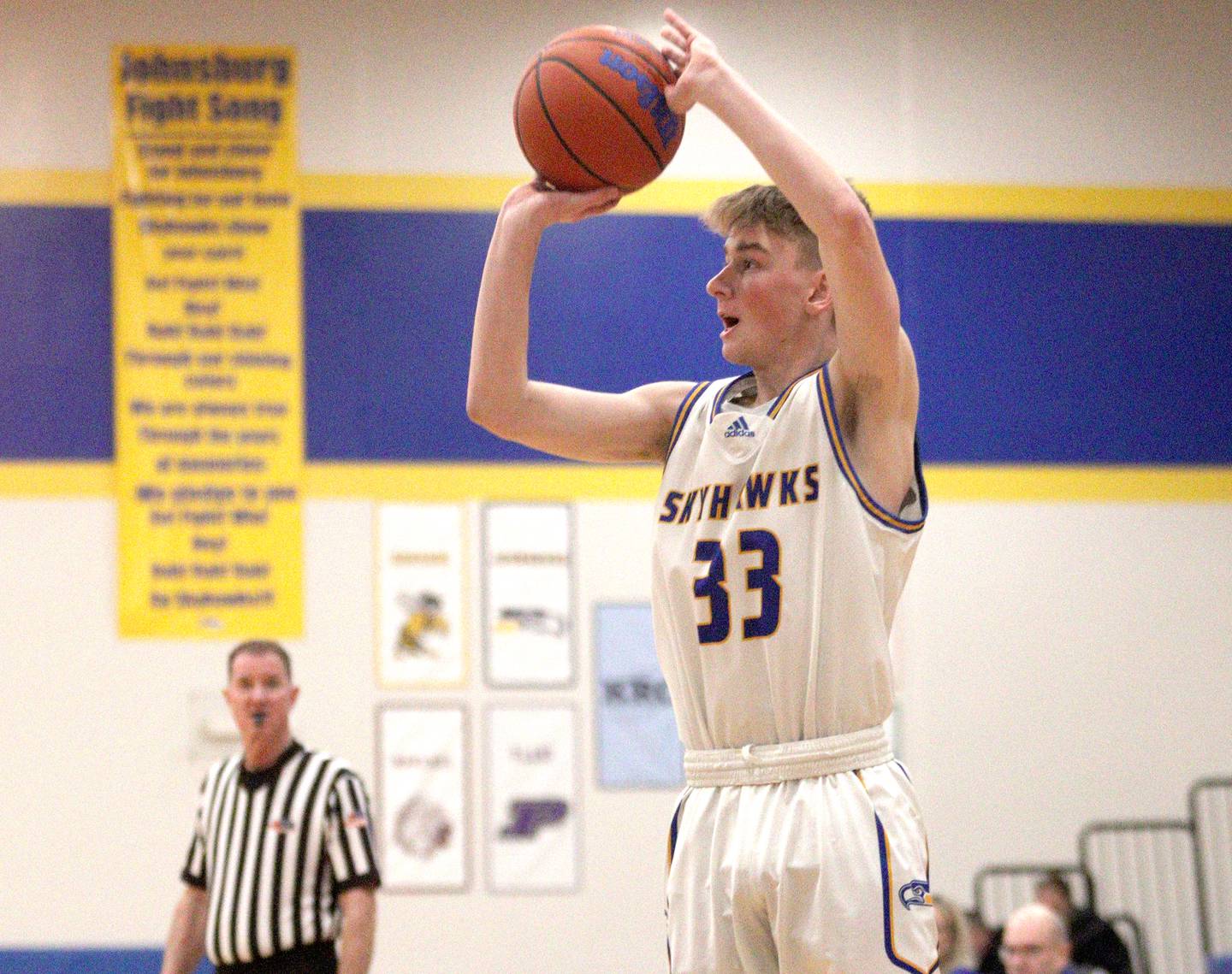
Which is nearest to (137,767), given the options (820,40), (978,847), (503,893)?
(503,893)

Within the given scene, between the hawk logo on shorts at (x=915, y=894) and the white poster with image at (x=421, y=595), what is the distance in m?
5.42

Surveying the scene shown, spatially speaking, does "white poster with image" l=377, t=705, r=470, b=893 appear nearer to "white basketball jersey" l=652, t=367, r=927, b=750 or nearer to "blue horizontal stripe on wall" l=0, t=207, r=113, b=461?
"blue horizontal stripe on wall" l=0, t=207, r=113, b=461

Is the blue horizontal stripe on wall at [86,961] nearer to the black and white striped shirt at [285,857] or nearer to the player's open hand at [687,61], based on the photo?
the black and white striped shirt at [285,857]

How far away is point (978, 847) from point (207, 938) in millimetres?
4141

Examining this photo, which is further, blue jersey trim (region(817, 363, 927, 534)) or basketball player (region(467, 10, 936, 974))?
blue jersey trim (region(817, 363, 927, 534))

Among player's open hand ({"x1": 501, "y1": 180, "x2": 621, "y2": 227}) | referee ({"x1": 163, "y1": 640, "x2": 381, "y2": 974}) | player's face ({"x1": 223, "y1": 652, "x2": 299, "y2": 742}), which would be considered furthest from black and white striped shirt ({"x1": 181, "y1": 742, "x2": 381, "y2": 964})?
player's open hand ({"x1": 501, "y1": 180, "x2": 621, "y2": 227})

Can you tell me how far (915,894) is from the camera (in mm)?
2520

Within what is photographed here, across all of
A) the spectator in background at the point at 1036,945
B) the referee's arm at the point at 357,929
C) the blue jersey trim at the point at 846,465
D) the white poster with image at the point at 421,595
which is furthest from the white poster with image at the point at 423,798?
the blue jersey trim at the point at 846,465

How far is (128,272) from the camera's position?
7.88 meters

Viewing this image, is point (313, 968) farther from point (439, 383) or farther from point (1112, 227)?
point (1112, 227)

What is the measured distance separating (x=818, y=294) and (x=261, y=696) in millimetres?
3224

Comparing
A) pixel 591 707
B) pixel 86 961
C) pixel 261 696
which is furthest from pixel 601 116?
pixel 86 961

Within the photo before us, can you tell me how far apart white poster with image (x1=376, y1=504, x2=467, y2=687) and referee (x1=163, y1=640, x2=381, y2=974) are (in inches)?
89.1

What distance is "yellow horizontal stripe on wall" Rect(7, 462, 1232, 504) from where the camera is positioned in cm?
777
